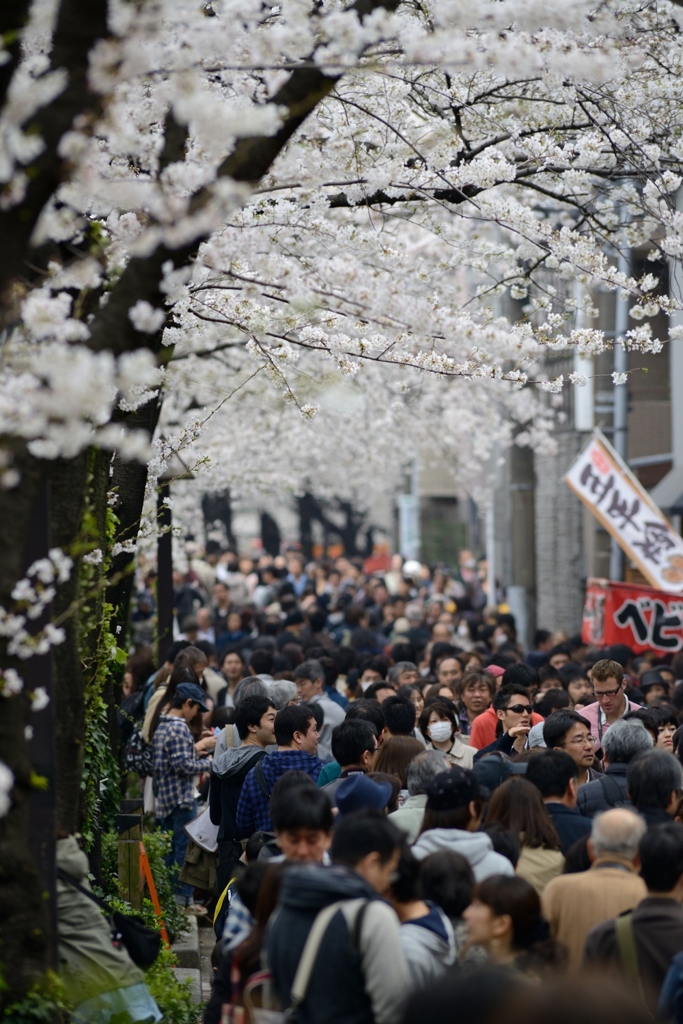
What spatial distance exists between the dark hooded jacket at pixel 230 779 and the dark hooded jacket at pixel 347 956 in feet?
11.4

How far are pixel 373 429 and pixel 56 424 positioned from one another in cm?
1909

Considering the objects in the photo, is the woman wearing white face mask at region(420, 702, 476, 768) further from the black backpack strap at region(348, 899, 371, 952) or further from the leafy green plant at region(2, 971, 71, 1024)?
the black backpack strap at region(348, 899, 371, 952)

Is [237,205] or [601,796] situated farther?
[601,796]

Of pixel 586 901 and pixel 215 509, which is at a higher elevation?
pixel 215 509

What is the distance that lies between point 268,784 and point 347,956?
3188 millimetres

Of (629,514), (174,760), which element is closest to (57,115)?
(174,760)

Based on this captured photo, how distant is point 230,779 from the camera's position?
740cm

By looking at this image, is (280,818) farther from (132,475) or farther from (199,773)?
(199,773)

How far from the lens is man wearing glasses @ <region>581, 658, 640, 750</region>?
26.3 ft

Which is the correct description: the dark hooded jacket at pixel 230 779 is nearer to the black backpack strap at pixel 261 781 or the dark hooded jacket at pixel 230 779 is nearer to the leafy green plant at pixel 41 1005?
the black backpack strap at pixel 261 781

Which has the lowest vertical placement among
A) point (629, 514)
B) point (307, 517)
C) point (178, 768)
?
point (178, 768)

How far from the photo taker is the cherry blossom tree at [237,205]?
3912 mm

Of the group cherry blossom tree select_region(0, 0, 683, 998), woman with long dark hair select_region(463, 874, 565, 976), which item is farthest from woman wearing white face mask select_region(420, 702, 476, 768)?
woman with long dark hair select_region(463, 874, 565, 976)

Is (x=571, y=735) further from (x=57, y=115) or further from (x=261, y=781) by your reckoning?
(x=57, y=115)
